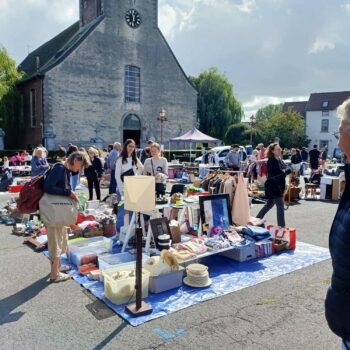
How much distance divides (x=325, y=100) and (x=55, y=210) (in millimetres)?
56271

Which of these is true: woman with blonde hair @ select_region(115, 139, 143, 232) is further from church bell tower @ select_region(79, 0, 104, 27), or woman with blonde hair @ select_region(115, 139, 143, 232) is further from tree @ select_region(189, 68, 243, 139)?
tree @ select_region(189, 68, 243, 139)

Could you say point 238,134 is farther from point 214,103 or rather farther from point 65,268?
point 65,268

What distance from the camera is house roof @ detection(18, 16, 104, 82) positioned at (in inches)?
1009

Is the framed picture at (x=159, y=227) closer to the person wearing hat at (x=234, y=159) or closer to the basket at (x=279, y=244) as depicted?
the basket at (x=279, y=244)

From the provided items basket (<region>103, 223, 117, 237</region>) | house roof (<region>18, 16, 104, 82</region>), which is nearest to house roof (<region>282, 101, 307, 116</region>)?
house roof (<region>18, 16, 104, 82</region>)

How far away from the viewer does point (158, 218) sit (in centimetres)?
581

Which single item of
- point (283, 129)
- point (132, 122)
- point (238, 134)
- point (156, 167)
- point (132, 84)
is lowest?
point (156, 167)

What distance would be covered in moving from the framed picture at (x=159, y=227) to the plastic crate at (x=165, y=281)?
106 cm

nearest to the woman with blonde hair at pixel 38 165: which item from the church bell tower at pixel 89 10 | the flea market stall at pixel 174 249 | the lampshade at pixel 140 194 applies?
the flea market stall at pixel 174 249

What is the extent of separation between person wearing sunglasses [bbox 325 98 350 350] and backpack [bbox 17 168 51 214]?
12.4 feet

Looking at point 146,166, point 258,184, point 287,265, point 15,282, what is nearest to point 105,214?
point 146,166

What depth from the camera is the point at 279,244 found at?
620cm

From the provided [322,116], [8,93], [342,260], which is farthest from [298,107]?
[342,260]

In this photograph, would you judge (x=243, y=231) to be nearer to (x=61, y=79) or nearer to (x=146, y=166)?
(x=146, y=166)
